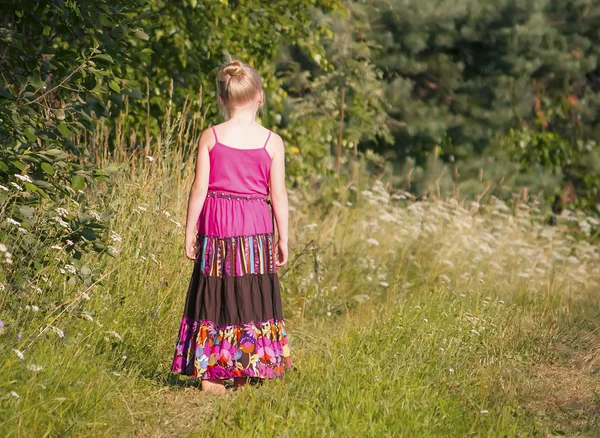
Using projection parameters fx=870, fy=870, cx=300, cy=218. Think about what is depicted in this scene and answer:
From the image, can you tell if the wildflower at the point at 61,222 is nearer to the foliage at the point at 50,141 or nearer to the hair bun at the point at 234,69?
the foliage at the point at 50,141

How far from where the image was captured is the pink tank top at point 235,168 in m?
4.66

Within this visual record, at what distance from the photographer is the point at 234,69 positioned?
15.2ft

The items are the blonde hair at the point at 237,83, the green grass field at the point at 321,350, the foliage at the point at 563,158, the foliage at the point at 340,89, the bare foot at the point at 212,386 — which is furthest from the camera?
the foliage at the point at 563,158

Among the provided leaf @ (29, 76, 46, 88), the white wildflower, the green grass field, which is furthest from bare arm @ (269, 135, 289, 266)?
the white wildflower

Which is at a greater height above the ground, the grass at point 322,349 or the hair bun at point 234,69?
the hair bun at point 234,69

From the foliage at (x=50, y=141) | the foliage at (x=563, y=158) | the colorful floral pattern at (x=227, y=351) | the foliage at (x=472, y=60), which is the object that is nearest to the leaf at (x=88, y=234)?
the foliage at (x=50, y=141)

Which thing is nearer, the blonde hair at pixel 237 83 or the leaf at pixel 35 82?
the leaf at pixel 35 82

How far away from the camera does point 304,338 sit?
5.97 metres

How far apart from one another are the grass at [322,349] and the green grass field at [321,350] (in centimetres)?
1

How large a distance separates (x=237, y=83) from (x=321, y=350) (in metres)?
1.73

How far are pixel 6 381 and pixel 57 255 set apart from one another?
47.7 inches

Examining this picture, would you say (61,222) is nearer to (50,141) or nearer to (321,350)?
(50,141)

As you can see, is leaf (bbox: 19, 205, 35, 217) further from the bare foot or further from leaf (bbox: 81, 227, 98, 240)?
the bare foot

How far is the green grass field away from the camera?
411 centimetres
